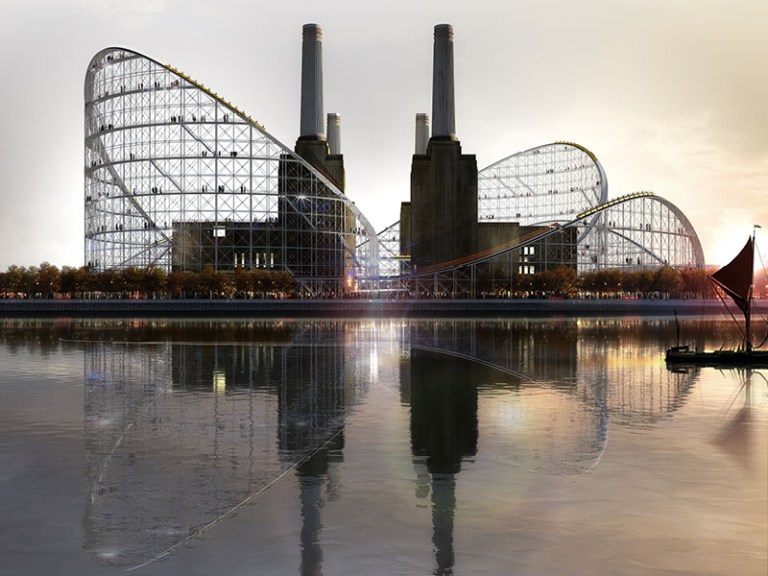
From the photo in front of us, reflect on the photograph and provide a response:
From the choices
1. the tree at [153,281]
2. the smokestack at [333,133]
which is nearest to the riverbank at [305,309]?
the tree at [153,281]

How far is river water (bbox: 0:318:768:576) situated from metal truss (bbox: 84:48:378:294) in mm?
71808

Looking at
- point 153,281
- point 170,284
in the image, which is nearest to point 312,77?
point 170,284

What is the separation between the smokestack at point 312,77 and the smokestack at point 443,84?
17631 millimetres

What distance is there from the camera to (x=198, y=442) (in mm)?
18234

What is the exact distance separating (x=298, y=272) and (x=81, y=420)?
8698 centimetres

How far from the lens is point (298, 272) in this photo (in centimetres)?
10812

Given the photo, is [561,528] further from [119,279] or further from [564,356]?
[119,279]

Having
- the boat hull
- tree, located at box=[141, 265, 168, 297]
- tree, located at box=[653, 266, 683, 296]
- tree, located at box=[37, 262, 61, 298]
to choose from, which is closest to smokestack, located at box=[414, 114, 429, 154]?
tree, located at box=[653, 266, 683, 296]

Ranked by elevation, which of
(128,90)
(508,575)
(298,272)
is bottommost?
(508,575)

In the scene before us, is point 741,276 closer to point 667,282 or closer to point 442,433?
point 442,433

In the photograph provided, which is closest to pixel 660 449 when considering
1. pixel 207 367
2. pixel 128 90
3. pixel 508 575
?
pixel 508 575

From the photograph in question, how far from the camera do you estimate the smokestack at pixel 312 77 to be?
464 feet

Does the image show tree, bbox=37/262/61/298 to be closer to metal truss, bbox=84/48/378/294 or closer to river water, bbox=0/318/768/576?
metal truss, bbox=84/48/378/294

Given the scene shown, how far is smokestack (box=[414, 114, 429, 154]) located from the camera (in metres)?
193
